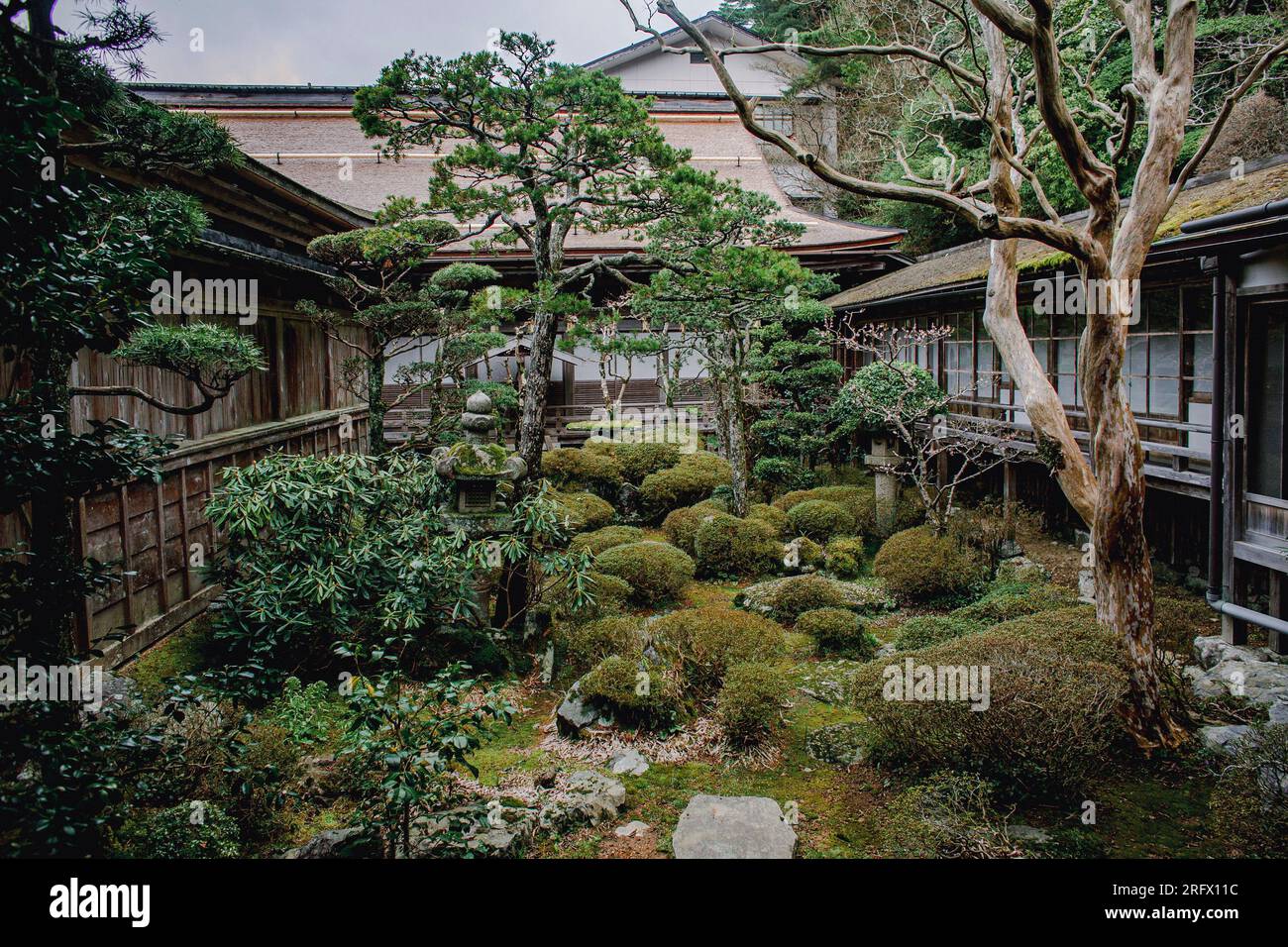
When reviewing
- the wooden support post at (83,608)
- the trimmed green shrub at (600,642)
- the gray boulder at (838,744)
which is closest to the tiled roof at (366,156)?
the trimmed green shrub at (600,642)

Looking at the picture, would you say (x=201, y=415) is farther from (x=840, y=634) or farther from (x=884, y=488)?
(x=884, y=488)

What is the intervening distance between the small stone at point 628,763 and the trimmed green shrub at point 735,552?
5.48 metres

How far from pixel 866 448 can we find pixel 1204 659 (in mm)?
11086

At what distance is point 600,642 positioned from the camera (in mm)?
7957

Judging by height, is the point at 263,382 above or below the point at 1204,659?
above

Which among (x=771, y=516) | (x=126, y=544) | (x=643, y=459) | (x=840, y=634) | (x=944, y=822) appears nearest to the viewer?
(x=944, y=822)

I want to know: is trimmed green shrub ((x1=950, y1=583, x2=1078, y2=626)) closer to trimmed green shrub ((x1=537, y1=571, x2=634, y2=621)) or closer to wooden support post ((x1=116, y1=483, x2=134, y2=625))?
trimmed green shrub ((x1=537, y1=571, x2=634, y2=621))

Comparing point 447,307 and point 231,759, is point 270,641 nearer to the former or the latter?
point 231,759

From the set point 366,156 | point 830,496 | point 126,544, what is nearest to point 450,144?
point 366,156

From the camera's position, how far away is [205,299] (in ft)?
30.4

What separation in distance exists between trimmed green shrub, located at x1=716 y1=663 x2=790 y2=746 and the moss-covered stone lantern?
9.78 ft

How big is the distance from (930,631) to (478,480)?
482 cm

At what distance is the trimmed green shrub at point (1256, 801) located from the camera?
4.16 meters

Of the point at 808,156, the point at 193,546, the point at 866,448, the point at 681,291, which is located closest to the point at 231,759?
the point at 193,546
